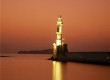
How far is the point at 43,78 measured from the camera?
2573 cm

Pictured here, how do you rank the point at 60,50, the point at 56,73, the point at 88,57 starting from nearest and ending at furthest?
the point at 56,73 < the point at 88,57 < the point at 60,50

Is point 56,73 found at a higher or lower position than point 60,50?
lower

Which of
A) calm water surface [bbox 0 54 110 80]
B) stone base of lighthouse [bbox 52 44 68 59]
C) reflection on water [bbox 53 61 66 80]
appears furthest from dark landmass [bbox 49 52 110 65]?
reflection on water [bbox 53 61 66 80]

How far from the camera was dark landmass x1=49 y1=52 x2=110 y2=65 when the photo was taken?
4949 cm

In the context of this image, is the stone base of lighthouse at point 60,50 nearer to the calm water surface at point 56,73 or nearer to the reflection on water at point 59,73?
the calm water surface at point 56,73


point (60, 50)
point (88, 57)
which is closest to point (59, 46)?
point (60, 50)

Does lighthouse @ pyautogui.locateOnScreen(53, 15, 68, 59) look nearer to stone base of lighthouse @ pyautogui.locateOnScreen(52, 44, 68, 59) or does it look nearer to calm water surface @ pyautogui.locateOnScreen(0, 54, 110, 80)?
stone base of lighthouse @ pyautogui.locateOnScreen(52, 44, 68, 59)

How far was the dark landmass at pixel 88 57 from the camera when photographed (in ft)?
162

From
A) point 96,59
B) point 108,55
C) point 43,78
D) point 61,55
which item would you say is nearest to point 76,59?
point 61,55

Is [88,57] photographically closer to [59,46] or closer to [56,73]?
[59,46]

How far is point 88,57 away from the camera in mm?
56438

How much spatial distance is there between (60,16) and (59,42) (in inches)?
239

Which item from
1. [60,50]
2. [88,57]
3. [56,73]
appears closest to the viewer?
[56,73]

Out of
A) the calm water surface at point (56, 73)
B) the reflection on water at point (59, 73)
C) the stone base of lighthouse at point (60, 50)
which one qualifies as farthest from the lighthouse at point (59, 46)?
the reflection on water at point (59, 73)
